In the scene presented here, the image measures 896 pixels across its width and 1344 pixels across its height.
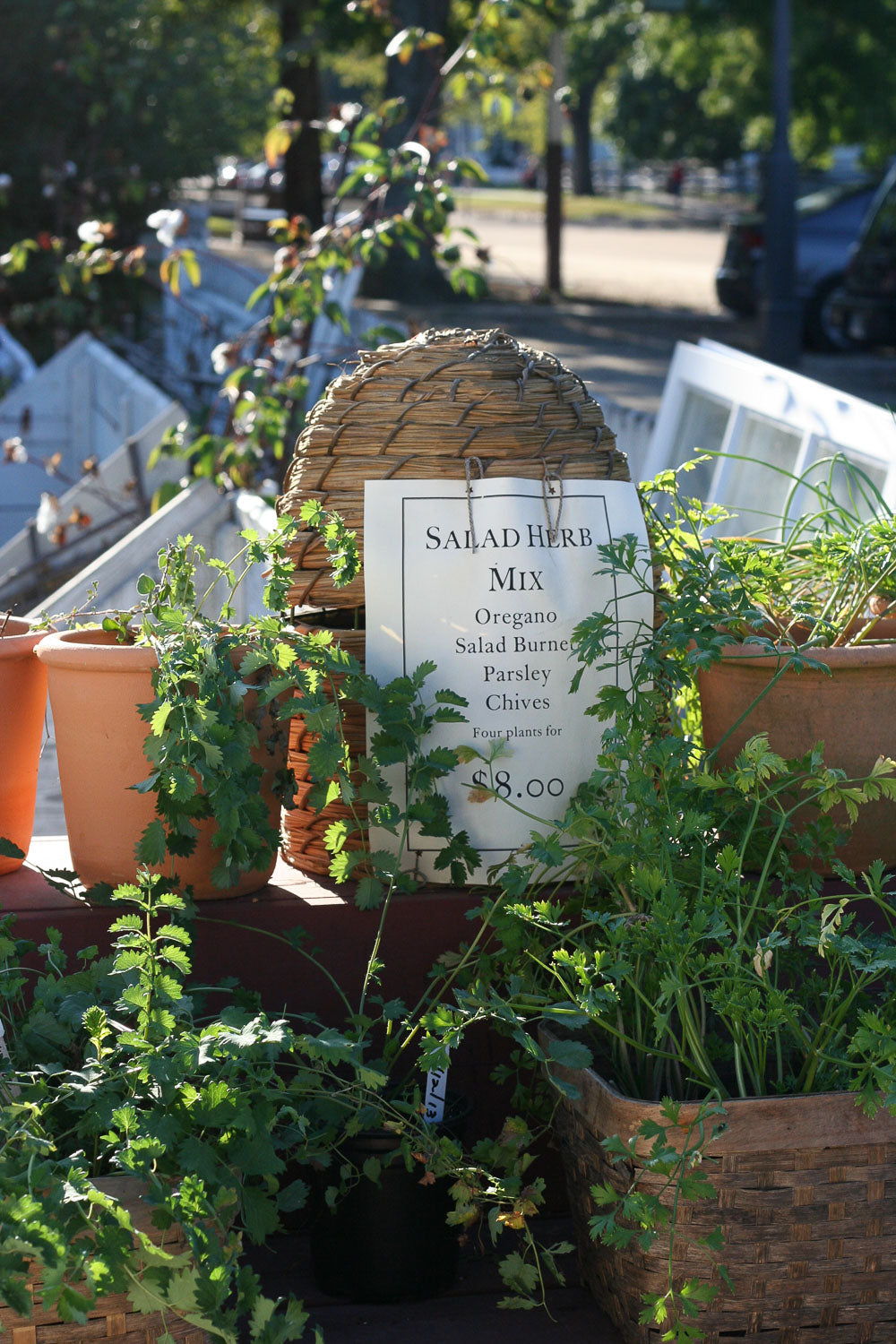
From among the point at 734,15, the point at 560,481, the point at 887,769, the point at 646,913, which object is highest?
the point at 734,15

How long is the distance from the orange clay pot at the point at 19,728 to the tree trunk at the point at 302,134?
13144 mm

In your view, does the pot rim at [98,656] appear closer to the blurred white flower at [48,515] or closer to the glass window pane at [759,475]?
the glass window pane at [759,475]

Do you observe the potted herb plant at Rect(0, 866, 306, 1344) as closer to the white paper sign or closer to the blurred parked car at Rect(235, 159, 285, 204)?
the white paper sign

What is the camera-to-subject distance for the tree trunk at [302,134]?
1453 centimetres

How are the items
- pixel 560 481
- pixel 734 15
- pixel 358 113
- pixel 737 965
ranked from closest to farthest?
pixel 737 965, pixel 560 481, pixel 358 113, pixel 734 15

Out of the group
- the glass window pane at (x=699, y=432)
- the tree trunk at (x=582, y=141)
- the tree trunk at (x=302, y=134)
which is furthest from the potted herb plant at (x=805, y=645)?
the tree trunk at (x=582, y=141)

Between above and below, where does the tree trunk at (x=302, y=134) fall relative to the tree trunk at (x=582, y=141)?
below

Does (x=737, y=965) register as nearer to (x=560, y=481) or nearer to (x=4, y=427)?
(x=560, y=481)

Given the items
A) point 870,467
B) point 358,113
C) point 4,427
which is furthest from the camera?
point 4,427

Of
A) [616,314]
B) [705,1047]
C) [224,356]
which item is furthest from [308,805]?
[616,314]

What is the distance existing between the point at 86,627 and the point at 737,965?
999mm

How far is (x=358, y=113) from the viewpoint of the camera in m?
4.74

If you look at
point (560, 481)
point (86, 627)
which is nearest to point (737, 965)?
point (560, 481)

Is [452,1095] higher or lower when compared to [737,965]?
lower
